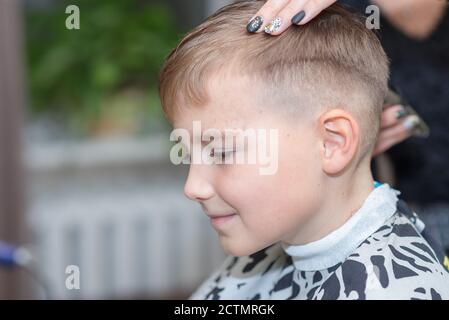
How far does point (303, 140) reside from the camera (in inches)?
35.8

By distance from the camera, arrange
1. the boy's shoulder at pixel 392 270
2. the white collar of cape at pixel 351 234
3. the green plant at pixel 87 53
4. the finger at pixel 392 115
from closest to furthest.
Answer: the boy's shoulder at pixel 392 270, the white collar of cape at pixel 351 234, the finger at pixel 392 115, the green plant at pixel 87 53

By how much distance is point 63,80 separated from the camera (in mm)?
2969

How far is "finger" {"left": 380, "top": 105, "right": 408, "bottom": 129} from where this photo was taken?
1.12 m

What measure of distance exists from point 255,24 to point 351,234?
1.03ft

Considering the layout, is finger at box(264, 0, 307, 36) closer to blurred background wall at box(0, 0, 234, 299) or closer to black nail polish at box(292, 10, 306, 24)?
black nail polish at box(292, 10, 306, 24)

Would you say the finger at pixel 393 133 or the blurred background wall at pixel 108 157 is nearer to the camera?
the finger at pixel 393 133

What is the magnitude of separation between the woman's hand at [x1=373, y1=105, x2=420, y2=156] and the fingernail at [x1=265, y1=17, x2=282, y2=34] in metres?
0.30

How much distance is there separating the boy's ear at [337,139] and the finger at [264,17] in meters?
0.14

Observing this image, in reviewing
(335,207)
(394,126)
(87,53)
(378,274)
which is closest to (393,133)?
(394,126)

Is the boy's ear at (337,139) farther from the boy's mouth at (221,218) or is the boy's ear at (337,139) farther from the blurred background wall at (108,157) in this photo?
the blurred background wall at (108,157)

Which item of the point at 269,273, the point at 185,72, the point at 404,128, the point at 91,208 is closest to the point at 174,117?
the point at 185,72

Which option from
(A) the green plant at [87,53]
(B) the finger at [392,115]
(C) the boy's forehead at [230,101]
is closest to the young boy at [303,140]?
(C) the boy's forehead at [230,101]

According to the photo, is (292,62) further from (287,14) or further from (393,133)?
(393,133)

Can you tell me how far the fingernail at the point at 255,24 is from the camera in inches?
35.9
